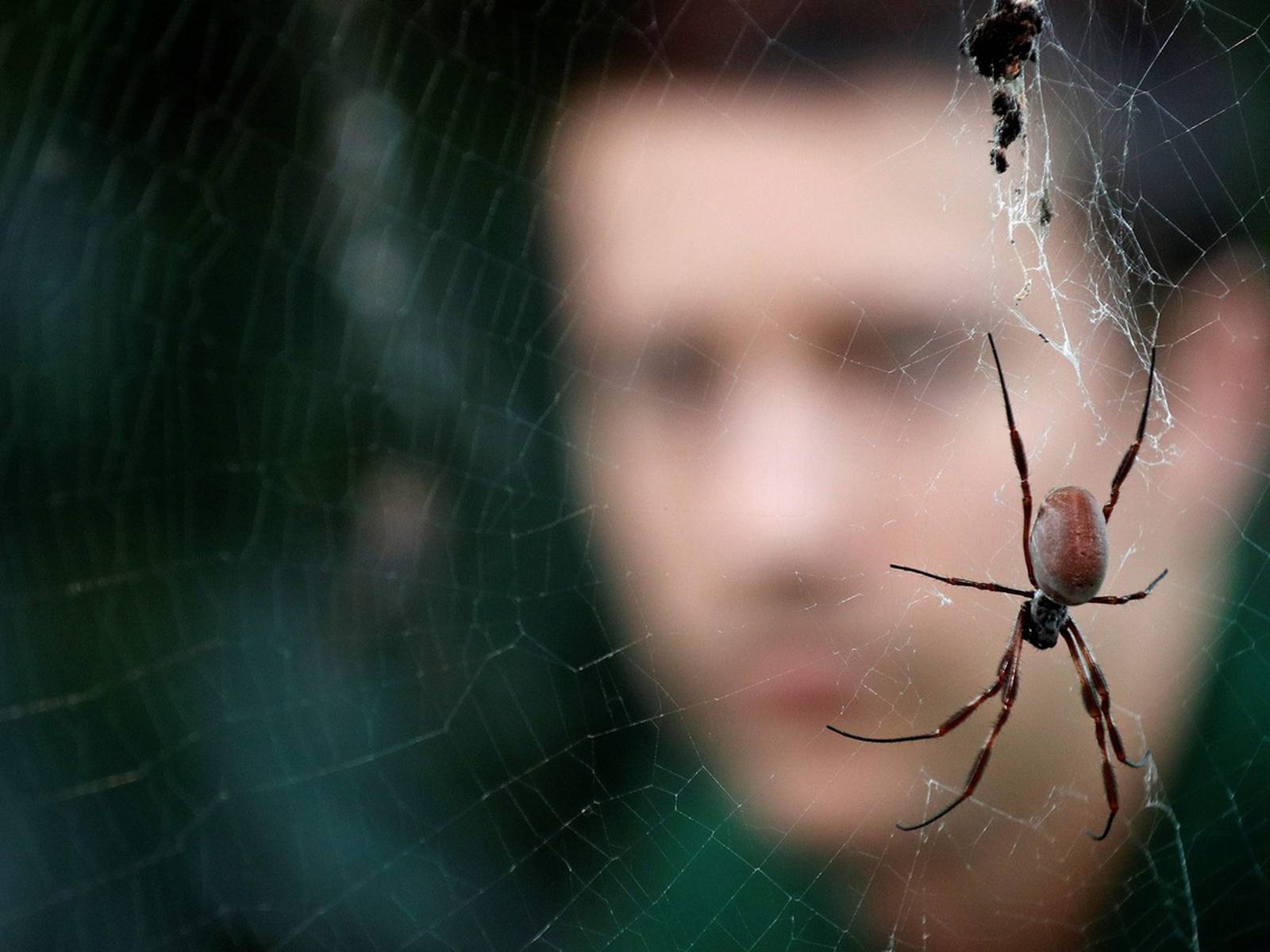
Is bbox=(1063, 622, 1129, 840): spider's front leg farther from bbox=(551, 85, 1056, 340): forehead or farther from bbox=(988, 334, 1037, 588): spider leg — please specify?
bbox=(551, 85, 1056, 340): forehead

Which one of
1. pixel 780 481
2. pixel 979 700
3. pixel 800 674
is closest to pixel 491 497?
pixel 780 481

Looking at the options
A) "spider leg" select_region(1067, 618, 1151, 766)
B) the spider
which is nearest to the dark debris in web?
the spider

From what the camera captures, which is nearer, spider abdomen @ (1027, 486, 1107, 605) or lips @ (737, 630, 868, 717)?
spider abdomen @ (1027, 486, 1107, 605)

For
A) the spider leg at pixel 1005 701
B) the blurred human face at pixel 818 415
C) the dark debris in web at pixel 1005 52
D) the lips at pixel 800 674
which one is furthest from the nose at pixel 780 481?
the dark debris in web at pixel 1005 52

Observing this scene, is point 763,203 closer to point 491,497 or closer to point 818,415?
point 818,415

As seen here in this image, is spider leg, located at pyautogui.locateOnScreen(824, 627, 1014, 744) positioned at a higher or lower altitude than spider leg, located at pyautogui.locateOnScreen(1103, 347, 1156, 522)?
lower

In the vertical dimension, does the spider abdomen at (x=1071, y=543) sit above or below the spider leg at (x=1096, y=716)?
above

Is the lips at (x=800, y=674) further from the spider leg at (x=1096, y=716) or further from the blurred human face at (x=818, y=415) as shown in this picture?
the spider leg at (x=1096, y=716)
